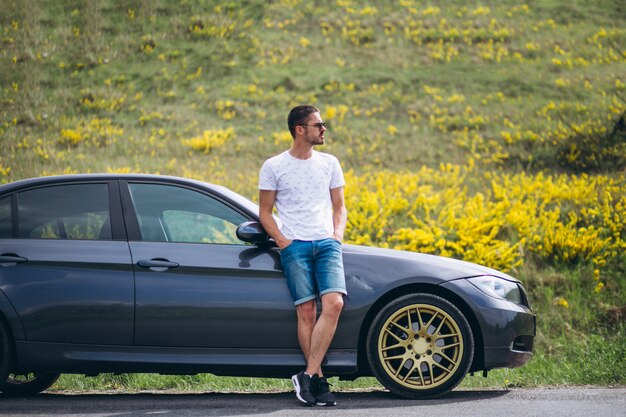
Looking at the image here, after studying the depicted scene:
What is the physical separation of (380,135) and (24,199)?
1570cm

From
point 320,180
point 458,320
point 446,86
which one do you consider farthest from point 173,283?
point 446,86

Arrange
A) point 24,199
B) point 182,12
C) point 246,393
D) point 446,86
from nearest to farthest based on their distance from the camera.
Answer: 1. point 24,199
2. point 246,393
3. point 446,86
4. point 182,12

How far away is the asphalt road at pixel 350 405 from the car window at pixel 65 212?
43.9 inches

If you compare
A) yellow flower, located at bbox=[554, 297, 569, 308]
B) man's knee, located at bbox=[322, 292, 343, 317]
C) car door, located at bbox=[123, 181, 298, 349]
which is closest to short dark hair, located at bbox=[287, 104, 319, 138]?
car door, located at bbox=[123, 181, 298, 349]

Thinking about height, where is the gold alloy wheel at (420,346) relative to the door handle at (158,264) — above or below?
below

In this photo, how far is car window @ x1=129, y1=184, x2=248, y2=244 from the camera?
5844 mm

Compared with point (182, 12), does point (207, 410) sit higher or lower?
lower

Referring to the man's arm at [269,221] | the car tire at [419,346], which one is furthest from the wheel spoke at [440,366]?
the man's arm at [269,221]

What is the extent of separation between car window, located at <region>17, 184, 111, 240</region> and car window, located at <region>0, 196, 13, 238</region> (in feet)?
0.21

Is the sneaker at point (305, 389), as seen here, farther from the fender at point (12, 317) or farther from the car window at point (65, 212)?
the fender at point (12, 317)

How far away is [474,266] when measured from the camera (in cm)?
598

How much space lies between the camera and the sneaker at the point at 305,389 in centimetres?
545

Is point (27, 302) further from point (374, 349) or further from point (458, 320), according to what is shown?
point (458, 320)

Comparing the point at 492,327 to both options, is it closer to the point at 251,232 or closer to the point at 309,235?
the point at 309,235
